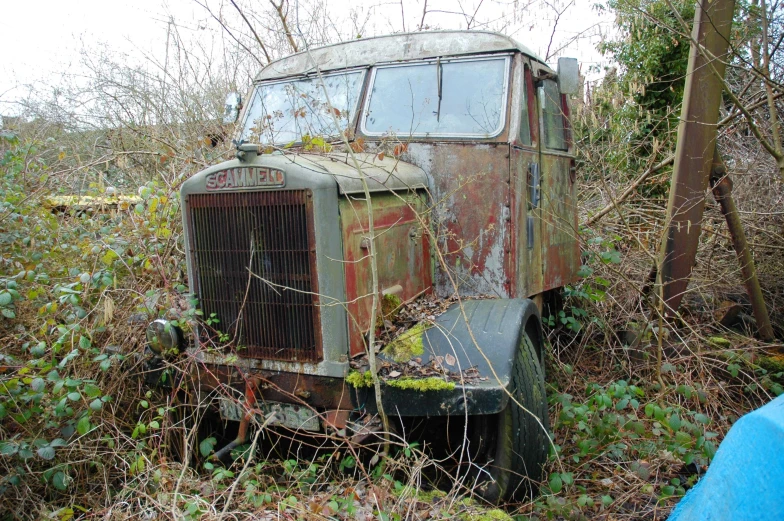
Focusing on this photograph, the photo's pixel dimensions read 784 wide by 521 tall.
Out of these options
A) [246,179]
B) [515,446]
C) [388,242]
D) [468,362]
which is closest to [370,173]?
[388,242]

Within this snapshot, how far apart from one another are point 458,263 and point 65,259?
111 inches

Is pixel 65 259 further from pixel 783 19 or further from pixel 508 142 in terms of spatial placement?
pixel 783 19

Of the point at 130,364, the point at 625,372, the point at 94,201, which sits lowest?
the point at 625,372

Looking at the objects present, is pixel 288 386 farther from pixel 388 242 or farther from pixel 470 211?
pixel 470 211

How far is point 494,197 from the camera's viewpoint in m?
3.91

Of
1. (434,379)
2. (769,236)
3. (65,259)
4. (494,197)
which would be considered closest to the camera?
(434,379)

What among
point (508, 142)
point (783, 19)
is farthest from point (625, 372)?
point (783, 19)

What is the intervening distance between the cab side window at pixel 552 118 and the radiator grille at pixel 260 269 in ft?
7.60

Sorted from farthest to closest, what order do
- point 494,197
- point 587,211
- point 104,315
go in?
point 587,211 < point 494,197 < point 104,315

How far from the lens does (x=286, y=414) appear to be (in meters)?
3.20

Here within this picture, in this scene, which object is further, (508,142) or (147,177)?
(147,177)

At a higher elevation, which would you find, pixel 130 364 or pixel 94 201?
pixel 94 201

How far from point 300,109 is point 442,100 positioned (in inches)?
36.2

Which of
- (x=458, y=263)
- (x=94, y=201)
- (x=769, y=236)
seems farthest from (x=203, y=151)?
(x=769, y=236)
